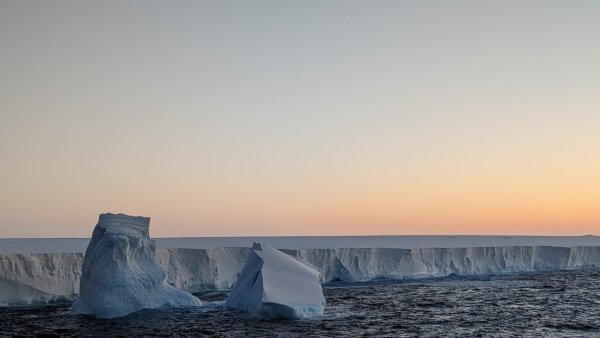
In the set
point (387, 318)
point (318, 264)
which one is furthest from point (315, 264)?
point (387, 318)

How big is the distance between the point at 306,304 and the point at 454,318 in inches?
157

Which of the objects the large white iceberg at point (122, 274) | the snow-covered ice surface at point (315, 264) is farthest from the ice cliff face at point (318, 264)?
the large white iceberg at point (122, 274)

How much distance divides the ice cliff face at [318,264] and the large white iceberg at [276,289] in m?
3.89

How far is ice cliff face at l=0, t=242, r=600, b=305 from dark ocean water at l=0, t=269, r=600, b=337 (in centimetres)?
147

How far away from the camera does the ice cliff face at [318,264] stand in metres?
20.9

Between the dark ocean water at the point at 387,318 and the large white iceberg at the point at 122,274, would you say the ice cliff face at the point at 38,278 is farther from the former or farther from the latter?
the large white iceberg at the point at 122,274

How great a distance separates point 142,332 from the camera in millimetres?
14797

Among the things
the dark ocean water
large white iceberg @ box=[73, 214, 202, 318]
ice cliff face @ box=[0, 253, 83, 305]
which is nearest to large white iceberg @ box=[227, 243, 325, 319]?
the dark ocean water

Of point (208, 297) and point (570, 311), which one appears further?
point (208, 297)

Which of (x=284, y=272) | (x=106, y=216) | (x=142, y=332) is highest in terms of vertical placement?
(x=106, y=216)

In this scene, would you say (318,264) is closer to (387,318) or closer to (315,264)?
(315,264)

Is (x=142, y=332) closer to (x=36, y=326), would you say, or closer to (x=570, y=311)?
(x=36, y=326)

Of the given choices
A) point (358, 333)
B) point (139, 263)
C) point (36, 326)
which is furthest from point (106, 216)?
point (358, 333)

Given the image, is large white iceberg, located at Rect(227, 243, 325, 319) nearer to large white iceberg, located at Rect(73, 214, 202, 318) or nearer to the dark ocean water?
the dark ocean water
